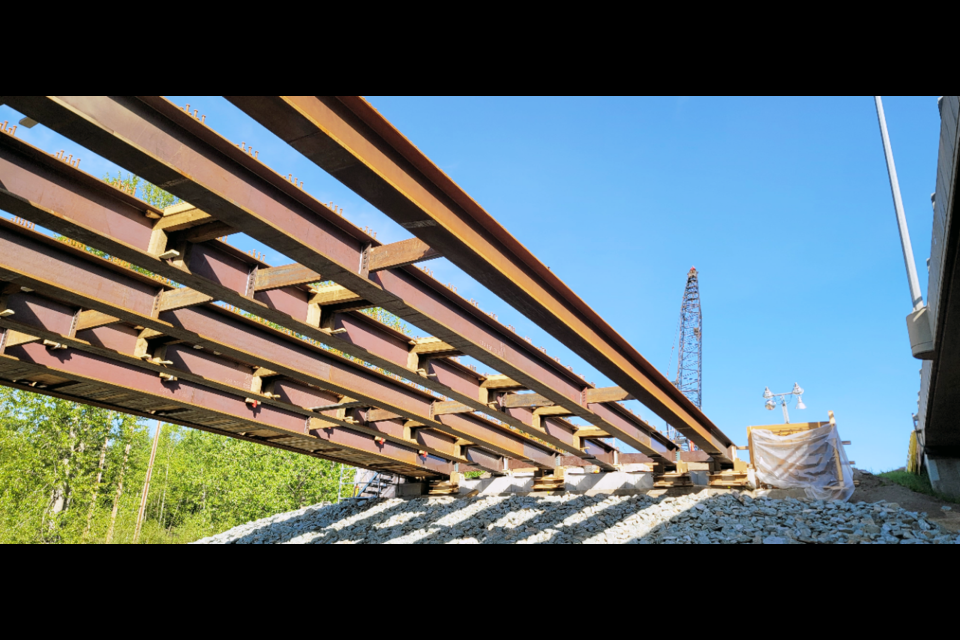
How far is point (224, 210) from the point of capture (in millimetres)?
6551

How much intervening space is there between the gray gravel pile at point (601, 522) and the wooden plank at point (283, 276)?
10.9m

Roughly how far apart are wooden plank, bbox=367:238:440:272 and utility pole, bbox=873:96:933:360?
27.7ft

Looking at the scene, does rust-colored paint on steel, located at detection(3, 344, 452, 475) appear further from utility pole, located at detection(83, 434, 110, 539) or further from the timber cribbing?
utility pole, located at detection(83, 434, 110, 539)

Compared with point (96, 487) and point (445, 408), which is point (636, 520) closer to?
point (445, 408)

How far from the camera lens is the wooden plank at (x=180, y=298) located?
895 centimetres

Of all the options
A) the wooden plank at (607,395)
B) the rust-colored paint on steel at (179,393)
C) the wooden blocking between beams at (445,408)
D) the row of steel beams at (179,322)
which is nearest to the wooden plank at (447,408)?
the wooden blocking between beams at (445,408)

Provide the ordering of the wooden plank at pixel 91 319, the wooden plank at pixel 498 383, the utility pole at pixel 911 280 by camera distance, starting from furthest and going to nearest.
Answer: the wooden plank at pixel 498 383, the utility pole at pixel 911 280, the wooden plank at pixel 91 319

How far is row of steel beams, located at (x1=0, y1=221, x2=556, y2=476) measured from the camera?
26.0 ft

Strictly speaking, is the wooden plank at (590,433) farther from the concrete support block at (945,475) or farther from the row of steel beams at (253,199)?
the concrete support block at (945,475)

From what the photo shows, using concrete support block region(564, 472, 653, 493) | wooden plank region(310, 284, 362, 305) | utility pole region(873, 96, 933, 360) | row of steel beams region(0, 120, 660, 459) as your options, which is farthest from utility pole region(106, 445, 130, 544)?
utility pole region(873, 96, 933, 360)

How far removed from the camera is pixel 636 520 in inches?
692

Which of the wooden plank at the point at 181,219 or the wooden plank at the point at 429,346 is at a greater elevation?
the wooden plank at the point at 181,219

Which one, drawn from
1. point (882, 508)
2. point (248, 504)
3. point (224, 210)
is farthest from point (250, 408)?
point (248, 504)
